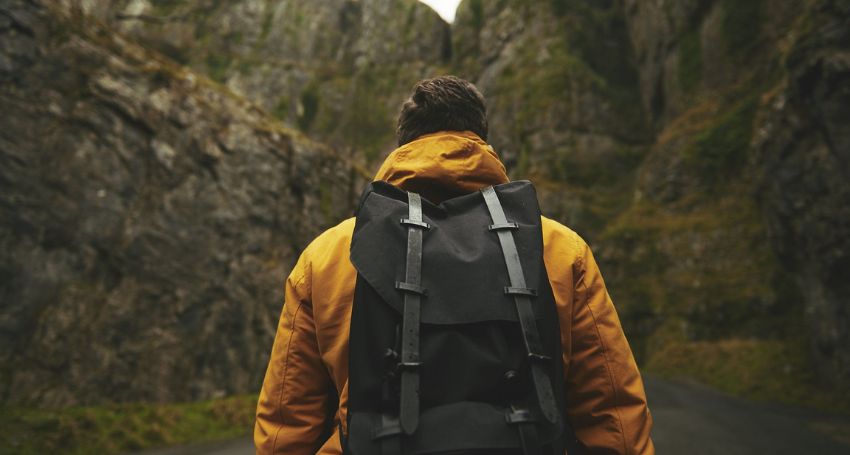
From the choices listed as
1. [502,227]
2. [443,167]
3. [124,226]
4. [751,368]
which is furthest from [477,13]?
[502,227]

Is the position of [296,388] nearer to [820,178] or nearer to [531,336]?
[531,336]

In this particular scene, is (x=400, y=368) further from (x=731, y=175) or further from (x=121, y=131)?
(x=731, y=175)

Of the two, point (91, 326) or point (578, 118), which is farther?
point (578, 118)

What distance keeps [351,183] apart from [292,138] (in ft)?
9.82

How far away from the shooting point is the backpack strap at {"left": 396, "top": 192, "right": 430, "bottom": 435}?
150 cm

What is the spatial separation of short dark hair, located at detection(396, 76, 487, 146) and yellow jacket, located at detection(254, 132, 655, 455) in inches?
6.8

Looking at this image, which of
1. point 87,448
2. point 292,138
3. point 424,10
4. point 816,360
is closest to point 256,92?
point 424,10

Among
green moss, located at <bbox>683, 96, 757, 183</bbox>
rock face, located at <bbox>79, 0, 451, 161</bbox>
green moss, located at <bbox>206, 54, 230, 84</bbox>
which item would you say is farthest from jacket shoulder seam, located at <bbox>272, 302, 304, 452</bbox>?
green moss, located at <bbox>206, 54, 230, 84</bbox>

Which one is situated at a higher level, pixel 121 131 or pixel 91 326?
pixel 121 131

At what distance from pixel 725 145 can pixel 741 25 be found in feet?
26.6

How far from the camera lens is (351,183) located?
20.5 meters

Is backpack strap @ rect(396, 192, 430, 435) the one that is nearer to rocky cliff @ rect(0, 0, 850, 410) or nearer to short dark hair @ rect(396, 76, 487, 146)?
short dark hair @ rect(396, 76, 487, 146)

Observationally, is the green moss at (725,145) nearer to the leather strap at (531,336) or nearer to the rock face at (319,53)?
the leather strap at (531,336)

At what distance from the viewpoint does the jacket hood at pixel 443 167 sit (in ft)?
6.56
